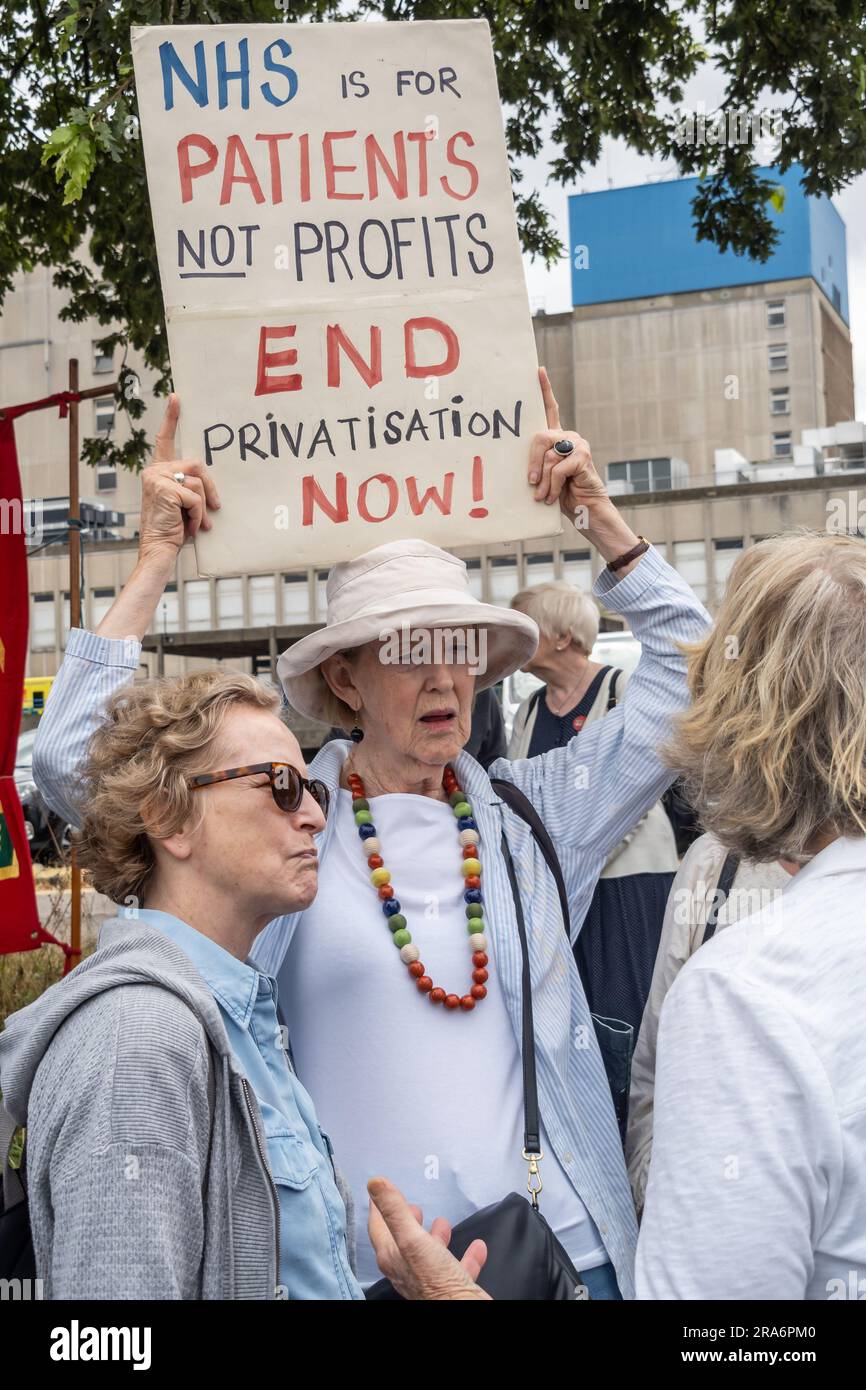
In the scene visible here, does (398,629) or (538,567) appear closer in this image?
(398,629)

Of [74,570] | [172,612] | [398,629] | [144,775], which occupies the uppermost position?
[74,570]

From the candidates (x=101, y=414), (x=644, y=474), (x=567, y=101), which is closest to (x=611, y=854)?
(x=567, y=101)

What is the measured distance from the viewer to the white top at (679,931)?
2.40 metres

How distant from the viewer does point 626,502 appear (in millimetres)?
45000

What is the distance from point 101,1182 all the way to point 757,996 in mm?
753

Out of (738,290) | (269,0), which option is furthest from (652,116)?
(738,290)

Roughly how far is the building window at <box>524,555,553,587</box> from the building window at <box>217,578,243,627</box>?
34.6 feet

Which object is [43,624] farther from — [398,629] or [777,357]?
[398,629]

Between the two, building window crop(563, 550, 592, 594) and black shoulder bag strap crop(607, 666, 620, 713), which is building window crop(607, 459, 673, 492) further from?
black shoulder bag strap crop(607, 666, 620, 713)

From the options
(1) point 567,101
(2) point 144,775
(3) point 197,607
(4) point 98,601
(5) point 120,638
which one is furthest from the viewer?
(4) point 98,601

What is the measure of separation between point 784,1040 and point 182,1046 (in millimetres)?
712

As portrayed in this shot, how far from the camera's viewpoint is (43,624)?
169ft

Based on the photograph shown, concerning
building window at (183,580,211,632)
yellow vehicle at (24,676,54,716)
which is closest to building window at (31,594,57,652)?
building window at (183,580,211,632)
